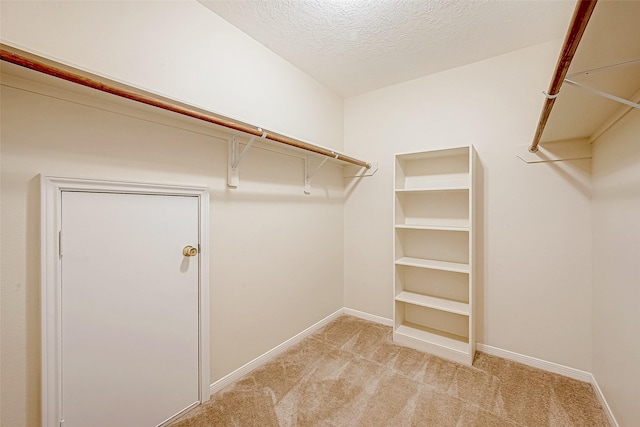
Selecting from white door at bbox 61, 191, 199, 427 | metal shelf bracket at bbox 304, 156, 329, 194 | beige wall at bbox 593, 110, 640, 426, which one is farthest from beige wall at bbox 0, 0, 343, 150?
beige wall at bbox 593, 110, 640, 426

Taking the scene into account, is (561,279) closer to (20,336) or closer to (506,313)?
(506,313)

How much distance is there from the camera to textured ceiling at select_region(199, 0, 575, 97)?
1.69 meters

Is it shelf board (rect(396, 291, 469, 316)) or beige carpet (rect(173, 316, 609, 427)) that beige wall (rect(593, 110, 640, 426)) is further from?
shelf board (rect(396, 291, 469, 316))

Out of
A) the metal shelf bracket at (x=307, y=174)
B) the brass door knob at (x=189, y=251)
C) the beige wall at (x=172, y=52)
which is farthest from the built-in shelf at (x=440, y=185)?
the brass door knob at (x=189, y=251)

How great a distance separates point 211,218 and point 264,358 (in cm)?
125

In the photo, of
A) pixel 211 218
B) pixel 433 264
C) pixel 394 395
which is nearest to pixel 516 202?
pixel 433 264

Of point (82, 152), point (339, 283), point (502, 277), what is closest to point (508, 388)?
point (502, 277)

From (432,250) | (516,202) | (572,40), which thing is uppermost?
(572,40)

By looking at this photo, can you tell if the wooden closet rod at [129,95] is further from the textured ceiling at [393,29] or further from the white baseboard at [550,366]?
the white baseboard at [550,366]

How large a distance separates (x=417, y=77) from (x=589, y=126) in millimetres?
1464

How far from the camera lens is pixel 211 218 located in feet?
5.79

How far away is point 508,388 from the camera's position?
1810 mm

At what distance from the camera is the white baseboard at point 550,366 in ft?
5.68

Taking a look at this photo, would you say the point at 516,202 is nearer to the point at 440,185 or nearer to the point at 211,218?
the point at 440,185
